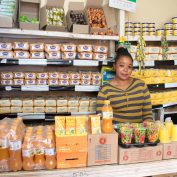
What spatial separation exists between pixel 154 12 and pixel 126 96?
217 cm

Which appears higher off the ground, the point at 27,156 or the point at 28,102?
the point at 28,102

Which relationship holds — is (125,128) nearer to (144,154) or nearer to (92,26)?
(144,154)

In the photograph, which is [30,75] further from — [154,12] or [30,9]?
[154,12]

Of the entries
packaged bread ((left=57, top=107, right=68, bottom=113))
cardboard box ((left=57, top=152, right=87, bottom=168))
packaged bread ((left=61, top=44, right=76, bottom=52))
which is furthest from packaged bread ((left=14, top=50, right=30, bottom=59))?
cardboard box ((left=57, top=152, right=87, bottom=168))

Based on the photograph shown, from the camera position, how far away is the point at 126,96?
2832 millimetres

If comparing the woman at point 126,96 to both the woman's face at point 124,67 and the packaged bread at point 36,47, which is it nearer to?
the woman's face at point 124,67

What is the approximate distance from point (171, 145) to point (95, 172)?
0.62 meters

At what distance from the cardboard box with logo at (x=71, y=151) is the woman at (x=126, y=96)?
1.05 meters

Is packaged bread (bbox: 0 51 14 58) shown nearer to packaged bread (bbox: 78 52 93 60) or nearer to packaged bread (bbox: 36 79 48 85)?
packaged bread (bbox: 36 79 48 85)

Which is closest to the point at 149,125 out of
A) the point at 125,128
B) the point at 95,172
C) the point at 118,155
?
the point at 125,128

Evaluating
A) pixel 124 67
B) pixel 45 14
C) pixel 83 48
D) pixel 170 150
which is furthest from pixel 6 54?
pixel 170 150

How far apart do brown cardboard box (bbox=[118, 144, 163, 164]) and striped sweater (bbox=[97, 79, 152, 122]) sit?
984 millimetres

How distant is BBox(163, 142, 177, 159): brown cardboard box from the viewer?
74.0 inches

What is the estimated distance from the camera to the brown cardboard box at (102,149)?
1.76 metres
